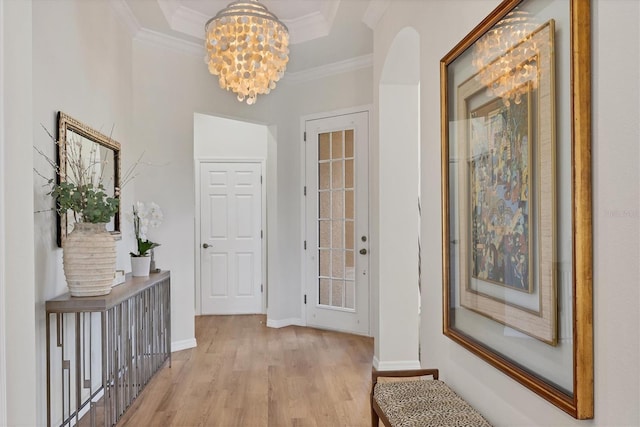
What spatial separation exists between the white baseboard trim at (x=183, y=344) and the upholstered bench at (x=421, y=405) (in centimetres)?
263

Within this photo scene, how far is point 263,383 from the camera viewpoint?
3469 mm

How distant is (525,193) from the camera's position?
1435mm

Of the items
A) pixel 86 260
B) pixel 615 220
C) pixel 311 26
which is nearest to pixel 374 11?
pixel 311 26

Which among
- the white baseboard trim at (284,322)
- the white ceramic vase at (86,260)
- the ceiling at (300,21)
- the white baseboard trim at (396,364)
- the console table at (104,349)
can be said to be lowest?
the white baseboard trim at (284,322)

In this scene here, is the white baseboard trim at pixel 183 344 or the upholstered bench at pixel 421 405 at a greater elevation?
the upholstered bench at pixel 421 405

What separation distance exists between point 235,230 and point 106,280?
343cm

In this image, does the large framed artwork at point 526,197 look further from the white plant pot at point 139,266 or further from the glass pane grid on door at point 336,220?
the glass pane grid on door at point 336,220

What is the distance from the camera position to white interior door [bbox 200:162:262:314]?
5.99m

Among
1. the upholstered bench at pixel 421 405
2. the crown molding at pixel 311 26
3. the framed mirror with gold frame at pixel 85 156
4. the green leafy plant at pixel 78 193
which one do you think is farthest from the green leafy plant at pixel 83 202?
the crown molding at pixel 311 26

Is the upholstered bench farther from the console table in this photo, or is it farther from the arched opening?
the console table

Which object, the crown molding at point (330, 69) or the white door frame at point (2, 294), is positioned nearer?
the white door frame at point (2, 294)

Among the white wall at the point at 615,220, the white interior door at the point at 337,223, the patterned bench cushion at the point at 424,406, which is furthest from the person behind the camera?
the white interior door at the point at 337,223

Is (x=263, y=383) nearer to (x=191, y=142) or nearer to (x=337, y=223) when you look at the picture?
(x=337, y=223)

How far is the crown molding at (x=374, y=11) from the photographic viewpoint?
3.29 meters
